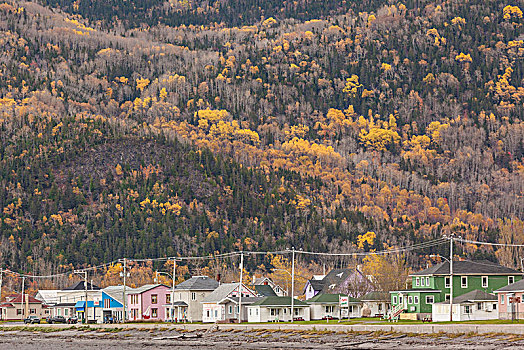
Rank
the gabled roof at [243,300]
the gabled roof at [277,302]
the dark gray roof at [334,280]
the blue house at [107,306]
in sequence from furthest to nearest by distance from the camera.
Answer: the blue house at [107,306]
the dark gray roof at [334,280]
the gabled roof at [243,300]
the gabled roof at [277,302]

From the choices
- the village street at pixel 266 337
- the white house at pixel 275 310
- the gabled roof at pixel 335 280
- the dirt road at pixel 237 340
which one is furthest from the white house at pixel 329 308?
the dirt road at pixel 237 340

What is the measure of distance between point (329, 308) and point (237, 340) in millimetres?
39481

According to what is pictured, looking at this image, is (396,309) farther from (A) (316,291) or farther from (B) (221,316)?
(A) (316,291)

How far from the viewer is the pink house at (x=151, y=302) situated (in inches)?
6629

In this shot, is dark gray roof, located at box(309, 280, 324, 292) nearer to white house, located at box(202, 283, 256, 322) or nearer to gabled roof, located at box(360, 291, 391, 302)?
white house, located at box(202, 283, 256, 322)

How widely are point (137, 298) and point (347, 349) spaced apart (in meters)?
91.2

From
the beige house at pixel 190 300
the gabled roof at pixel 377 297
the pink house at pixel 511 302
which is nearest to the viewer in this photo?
the pink house at pixel 511 302

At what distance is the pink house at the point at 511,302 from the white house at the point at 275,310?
3426 cm

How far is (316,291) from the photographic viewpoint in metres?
168

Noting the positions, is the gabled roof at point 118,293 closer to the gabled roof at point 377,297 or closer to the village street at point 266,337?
the village street at point 266,337

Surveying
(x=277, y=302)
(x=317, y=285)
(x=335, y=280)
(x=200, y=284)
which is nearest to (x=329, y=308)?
(x=277, y=302)

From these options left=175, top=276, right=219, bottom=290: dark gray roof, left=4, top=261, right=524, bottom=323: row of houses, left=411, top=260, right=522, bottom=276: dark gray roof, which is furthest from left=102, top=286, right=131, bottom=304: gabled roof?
left=411, top=260, right=522, bottom=276: dark gray roof

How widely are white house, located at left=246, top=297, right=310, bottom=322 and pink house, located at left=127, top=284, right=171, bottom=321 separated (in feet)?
102

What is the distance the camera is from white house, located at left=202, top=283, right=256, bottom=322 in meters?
146
